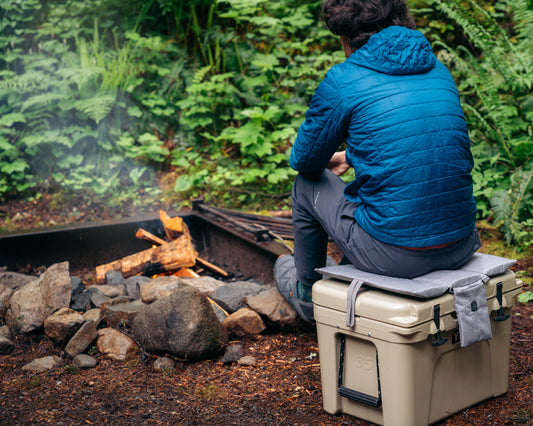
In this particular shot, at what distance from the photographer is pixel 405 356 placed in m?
2.17

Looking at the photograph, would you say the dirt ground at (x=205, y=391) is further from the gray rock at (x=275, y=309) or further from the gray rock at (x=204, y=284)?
the gray rock at (x=204, y=284)

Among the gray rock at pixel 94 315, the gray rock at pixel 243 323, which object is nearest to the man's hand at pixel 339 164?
the gray rock at pixel 243 323

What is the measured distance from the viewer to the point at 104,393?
2.78m

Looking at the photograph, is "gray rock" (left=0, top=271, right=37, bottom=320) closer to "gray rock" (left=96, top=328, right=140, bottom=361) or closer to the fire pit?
the fire pit

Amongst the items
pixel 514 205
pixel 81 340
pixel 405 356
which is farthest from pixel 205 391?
pixel 514 205

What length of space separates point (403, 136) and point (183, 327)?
1.61 meters

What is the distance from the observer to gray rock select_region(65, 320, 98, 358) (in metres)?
3.19

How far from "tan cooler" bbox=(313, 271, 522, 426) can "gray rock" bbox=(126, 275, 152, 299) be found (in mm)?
1833

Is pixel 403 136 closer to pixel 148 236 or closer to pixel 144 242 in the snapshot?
pixel 148 236

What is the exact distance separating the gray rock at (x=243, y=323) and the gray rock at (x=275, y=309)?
6 cm

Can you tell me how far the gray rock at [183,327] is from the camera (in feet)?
9.86

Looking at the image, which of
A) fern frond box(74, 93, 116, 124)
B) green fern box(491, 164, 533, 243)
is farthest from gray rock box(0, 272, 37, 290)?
green fern box(491, 164, 533, 243)

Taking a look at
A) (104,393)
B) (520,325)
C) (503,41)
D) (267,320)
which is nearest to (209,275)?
(267,320)

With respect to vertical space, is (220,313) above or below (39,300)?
below
